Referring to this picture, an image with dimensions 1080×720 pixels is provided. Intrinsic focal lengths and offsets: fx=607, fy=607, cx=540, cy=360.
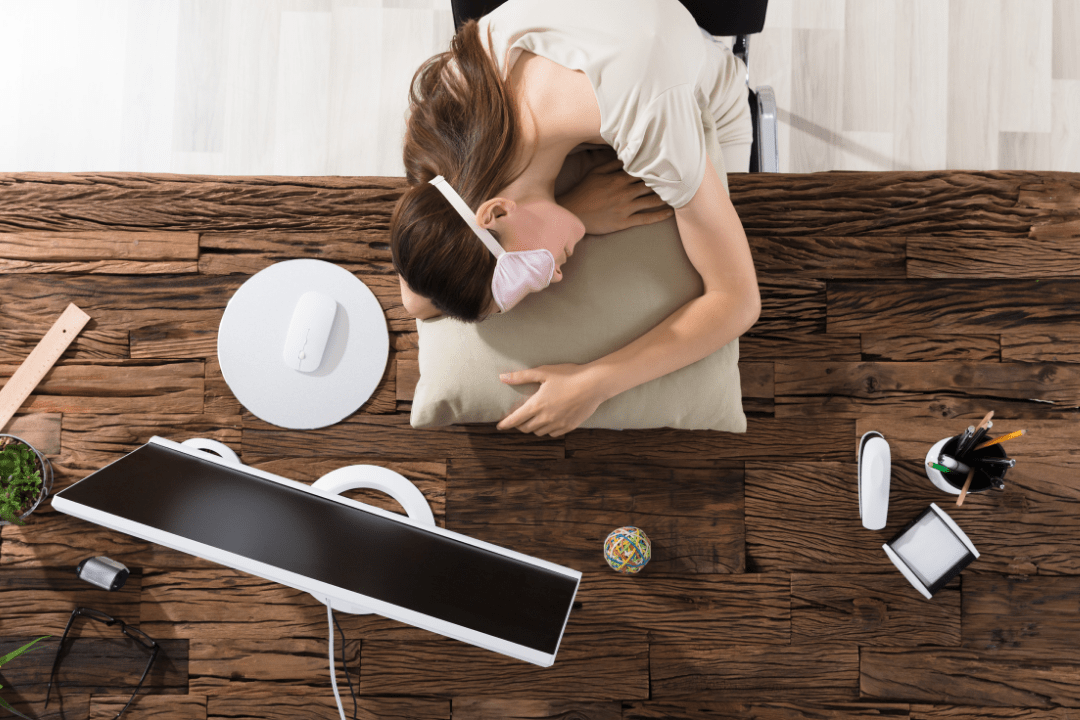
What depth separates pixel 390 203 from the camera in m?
1.17

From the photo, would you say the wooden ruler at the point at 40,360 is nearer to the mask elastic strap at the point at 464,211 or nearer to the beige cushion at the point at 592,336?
the beige cushion at the point at 592,336

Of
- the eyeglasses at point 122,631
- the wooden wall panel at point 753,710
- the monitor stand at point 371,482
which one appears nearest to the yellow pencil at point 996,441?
the wooden wall panel at point 753,710

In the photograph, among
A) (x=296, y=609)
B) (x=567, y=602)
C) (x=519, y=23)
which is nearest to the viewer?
(x=567, y=602)

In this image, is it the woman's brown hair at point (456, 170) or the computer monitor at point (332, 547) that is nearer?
the computer monitor at point (332, 547)

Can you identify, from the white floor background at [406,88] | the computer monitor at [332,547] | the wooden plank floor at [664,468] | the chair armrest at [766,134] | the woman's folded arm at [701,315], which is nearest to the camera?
the computer monitor at [332,547]

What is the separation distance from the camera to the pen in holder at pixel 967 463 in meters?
1.00

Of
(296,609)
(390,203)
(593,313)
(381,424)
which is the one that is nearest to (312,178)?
(390,203)

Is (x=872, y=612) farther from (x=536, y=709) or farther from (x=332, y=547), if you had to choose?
(x=332, y=547)

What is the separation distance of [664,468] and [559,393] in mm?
286

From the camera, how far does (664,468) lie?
1.12m

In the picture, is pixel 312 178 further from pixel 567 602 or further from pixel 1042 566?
pixel 1042 566

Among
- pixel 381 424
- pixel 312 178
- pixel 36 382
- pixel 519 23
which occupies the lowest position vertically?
pixel 381 424

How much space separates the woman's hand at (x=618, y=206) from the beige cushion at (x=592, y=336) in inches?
0.6

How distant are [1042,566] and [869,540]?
299 mm
